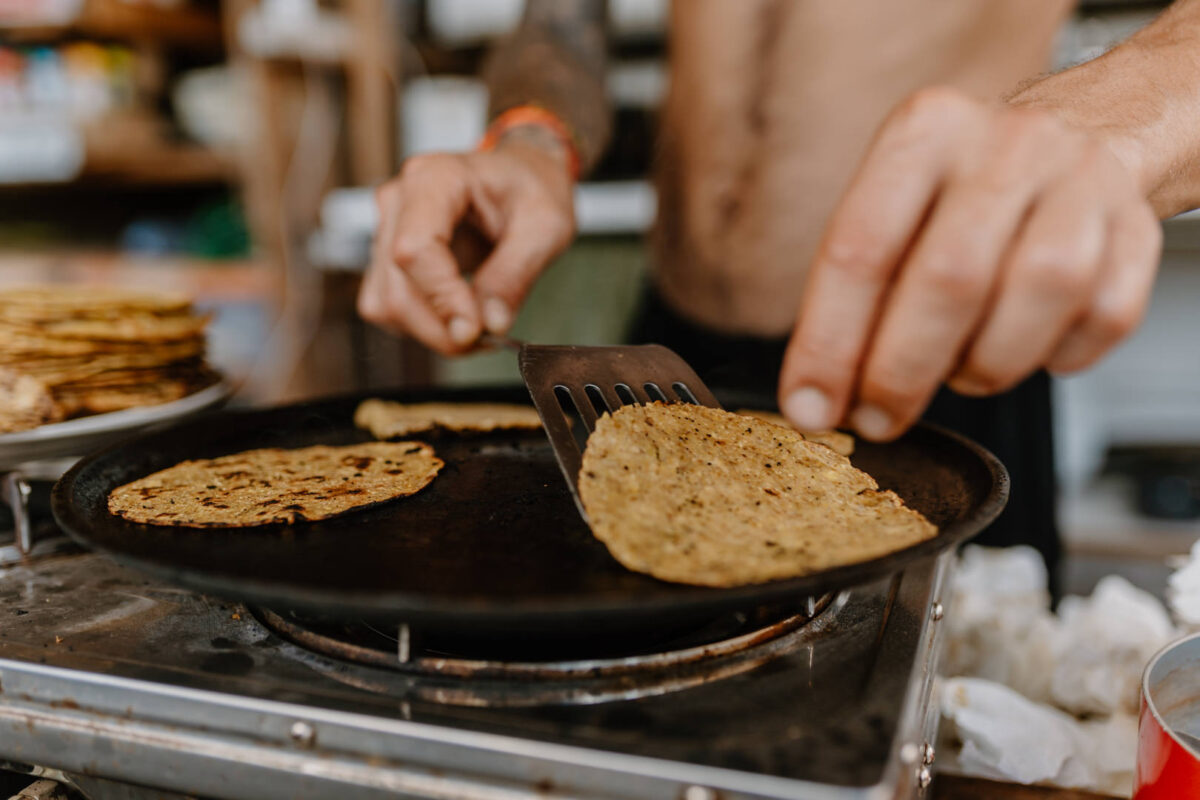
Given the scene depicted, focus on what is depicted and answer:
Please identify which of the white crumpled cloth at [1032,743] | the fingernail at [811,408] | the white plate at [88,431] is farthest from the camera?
the white plate at [88,431]

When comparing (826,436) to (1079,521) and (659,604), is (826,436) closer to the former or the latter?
(659,604)

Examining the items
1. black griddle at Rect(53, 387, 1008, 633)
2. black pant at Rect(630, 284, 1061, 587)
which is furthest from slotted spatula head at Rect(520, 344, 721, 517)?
black pant at Rect(630, 284, 1061, 587)

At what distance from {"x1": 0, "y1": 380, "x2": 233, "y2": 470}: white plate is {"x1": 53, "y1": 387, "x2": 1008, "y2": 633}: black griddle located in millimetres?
30

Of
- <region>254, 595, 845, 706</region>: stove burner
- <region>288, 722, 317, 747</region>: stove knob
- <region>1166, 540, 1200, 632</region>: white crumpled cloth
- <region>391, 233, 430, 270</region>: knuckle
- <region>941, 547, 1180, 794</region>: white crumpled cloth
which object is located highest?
<region>391, 233, 430, 270</region>: knuckle

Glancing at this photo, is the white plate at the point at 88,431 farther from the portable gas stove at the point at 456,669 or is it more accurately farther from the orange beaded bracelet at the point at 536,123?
the orange beaded bracelet at the point at 536,123

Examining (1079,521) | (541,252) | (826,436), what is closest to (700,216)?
(541,252)

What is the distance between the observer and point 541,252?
4.56 feet

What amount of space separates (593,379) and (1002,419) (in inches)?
41.1

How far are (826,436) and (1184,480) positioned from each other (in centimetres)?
200

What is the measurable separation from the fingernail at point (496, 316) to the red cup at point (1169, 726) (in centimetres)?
91

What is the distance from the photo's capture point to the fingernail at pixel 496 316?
1.29 meters

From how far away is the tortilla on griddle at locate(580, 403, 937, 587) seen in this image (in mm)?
697

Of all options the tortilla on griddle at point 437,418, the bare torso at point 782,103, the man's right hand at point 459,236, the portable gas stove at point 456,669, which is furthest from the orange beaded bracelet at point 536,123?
the portable gas stove at point 456,669

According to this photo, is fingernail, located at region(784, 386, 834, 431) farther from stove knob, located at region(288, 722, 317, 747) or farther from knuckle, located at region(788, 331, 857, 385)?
stove knob, located at region(288, 722, 317, 747)
